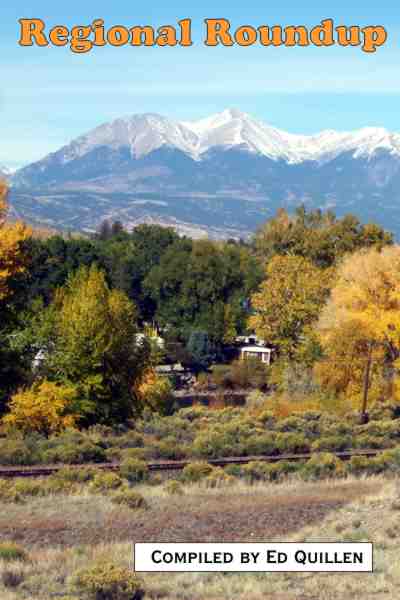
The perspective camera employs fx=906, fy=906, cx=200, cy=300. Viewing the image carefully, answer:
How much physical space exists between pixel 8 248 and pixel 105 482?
1147 cm

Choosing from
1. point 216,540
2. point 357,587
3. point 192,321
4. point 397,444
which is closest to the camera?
point 357,587

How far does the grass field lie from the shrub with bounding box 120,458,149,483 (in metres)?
0.77

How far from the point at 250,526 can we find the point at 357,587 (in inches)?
210

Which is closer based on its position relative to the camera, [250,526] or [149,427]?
[250,526]

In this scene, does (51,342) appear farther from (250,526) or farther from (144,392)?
(250,526)

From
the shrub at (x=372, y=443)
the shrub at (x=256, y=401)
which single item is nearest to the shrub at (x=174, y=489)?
the shrub at (x=372, y=443)

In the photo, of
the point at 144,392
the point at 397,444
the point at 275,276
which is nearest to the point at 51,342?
the point at 144,392

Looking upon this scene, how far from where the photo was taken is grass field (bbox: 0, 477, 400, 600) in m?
12.0

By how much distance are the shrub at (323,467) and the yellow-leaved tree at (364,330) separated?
1378cm

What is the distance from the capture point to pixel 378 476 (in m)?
22.9

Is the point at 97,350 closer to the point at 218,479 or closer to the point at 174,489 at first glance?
the point at 218,479

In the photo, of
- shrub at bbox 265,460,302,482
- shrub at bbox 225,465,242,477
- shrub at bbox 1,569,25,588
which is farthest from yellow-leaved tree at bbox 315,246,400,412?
shrub at bbox 1,569,25,588

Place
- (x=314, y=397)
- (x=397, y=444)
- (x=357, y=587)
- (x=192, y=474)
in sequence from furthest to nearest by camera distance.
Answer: (x=314, y=397) < (x=397, y=444) < (x=192, y=474) < (x=357, y=587)

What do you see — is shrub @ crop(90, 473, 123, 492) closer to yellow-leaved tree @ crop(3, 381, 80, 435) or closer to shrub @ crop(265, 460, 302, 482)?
shrub @ crop(265, 460, 302, 482)
